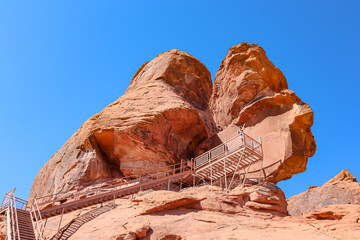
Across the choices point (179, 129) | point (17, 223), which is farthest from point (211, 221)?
point (179, 129)

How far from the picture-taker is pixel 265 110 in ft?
100

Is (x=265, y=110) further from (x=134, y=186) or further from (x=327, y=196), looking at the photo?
(x=134, y=186)

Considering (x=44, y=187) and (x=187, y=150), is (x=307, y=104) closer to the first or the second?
Result: (x=187, y=150)

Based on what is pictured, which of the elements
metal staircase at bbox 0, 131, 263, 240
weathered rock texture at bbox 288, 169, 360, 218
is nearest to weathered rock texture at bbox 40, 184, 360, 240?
metal staircase at bbox 0, 131, 263, 240

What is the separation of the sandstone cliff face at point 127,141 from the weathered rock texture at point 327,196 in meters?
9.98

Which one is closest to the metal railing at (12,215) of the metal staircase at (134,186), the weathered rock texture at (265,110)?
the metal staircase at (134,186)

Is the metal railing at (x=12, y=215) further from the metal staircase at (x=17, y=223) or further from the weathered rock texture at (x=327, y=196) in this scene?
the weathered rock texture at (x=327, y=196)

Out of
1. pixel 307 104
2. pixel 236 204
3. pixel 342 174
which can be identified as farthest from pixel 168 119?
pixel 342 174

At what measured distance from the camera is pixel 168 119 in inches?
1232

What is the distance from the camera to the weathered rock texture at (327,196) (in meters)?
29.0

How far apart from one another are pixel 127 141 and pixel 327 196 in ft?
54.4

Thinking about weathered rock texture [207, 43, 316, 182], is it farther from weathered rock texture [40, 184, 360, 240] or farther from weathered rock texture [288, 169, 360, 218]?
weathered rock texture [40, 184, 360, 240]

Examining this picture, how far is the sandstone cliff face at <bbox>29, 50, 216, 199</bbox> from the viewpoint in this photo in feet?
92.0

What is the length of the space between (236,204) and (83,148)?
15.0 metres
